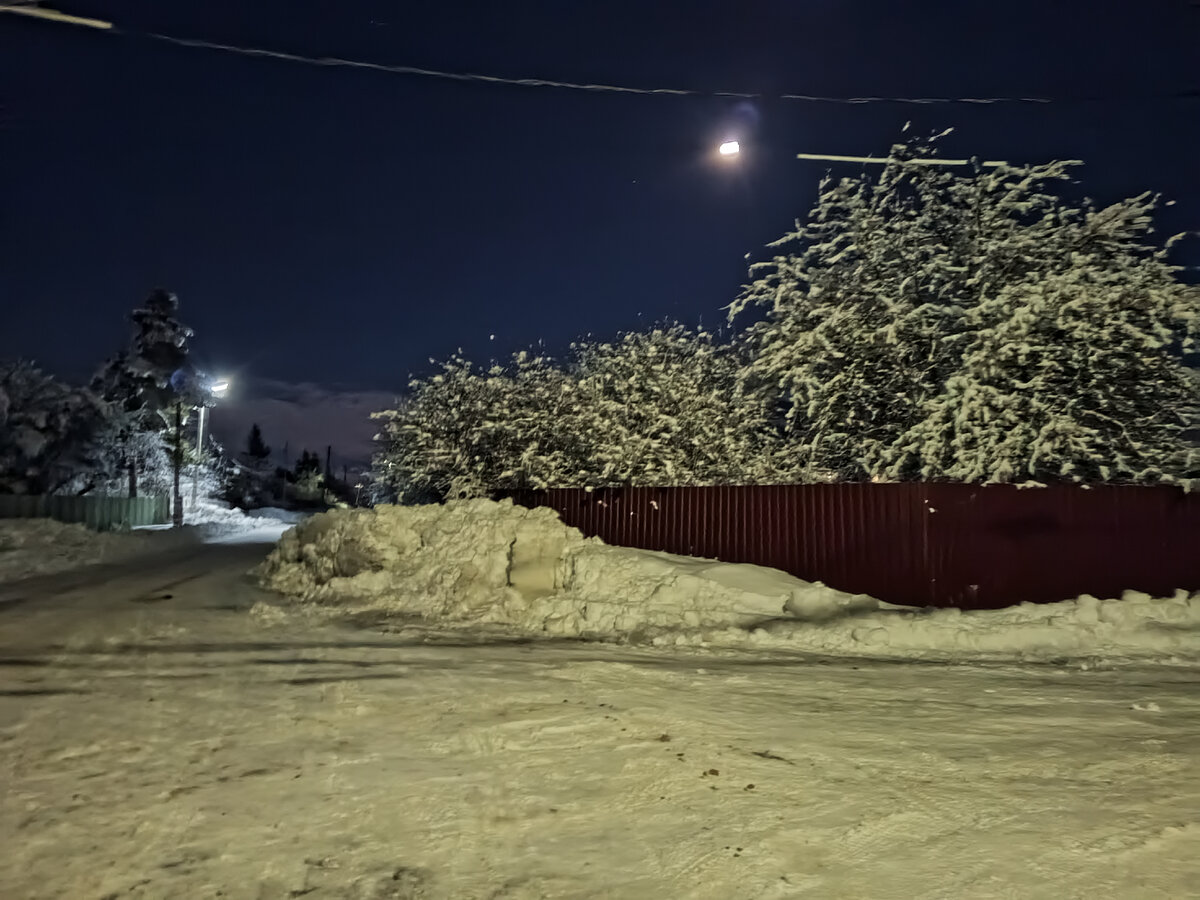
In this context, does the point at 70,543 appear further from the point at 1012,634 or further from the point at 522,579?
the point at 1012,634

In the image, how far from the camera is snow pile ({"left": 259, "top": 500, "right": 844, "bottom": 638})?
11.4 metres

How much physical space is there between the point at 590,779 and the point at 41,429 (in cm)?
4381

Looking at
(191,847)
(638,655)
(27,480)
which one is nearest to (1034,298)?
(638,655)

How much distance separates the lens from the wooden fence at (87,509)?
35.5m

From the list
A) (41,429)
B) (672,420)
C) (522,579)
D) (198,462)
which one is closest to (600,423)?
(672,420)

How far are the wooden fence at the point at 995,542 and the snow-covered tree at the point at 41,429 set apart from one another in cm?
3926

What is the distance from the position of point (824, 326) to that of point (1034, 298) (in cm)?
348

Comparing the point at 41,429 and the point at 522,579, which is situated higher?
the point at 41,429

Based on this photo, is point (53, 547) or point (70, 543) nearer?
point (53, 547)

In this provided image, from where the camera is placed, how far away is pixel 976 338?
14555mm

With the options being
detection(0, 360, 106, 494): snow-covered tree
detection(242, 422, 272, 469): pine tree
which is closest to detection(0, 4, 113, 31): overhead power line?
detection(0, 360, 106, 494): snow-covered tree

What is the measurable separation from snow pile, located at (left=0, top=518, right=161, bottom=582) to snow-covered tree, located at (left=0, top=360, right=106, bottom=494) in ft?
48.6

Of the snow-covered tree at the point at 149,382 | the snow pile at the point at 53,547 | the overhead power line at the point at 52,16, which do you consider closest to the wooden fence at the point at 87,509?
the snow-covered tree at the point at 149,382

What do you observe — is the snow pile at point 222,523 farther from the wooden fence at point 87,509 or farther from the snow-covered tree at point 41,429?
the snow-covered tree at point 41,429
